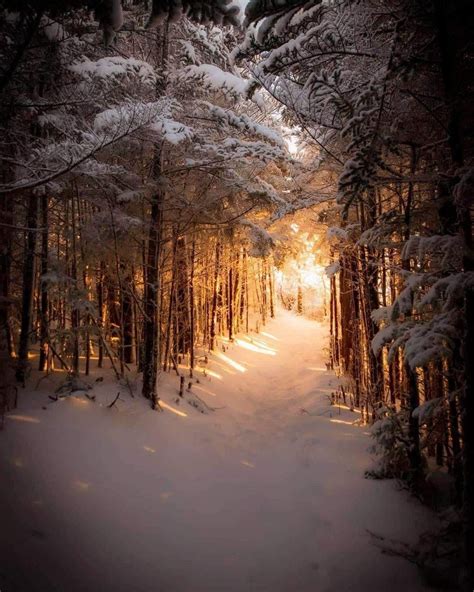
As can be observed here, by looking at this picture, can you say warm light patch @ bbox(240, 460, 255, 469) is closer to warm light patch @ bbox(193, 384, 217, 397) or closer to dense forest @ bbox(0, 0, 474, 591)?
dense forest @ bbox(0, 0, 474, 591)

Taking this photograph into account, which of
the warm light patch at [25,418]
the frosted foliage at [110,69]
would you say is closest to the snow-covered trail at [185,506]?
the warm light patch at [25,418]

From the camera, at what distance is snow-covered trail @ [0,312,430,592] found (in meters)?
3.24

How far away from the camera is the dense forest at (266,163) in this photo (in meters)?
3.03

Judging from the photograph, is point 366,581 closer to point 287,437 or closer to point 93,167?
point 287,437

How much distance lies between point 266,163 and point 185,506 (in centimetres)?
617

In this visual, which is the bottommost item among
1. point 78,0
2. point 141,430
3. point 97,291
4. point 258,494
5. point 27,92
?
point 258,494

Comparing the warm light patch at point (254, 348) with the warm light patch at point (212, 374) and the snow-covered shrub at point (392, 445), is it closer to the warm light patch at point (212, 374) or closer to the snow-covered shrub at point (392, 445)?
the warm light patch at point (212, 374)

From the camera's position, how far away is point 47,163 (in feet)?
13.6

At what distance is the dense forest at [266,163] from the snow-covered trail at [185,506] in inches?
23.2

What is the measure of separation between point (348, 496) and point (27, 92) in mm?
8575

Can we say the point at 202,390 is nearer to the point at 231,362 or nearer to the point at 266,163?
the point at 231,362

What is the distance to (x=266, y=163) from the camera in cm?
660

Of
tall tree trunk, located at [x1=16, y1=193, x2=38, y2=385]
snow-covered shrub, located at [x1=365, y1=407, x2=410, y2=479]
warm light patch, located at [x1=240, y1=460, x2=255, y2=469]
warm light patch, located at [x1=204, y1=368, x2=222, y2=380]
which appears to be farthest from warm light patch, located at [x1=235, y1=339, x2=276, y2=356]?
snow-covered shrub, located at [x1=365, y1=407, x2=410, y2=479]

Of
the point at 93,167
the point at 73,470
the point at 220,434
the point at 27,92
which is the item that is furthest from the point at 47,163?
the point at 220,434
